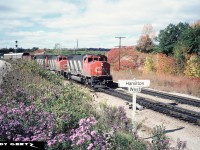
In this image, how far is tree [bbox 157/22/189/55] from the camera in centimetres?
5688

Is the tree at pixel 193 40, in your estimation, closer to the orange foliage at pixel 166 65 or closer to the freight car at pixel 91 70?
the orange foliage at pixel 166 65

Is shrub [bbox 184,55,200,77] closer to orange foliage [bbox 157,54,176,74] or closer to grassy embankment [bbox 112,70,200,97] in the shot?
orange foliage [bbox 157,54,176,74]

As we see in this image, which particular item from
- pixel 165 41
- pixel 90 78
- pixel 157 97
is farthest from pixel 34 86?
pixel 165 41

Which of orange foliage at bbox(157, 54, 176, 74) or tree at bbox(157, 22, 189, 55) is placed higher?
tree at bbox(157, 22, 189, 55)

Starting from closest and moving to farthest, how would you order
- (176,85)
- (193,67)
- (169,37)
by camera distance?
(176,85) → (193,67) → (169,37)

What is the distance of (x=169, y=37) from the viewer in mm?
58625

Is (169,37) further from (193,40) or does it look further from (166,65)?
(166,65)

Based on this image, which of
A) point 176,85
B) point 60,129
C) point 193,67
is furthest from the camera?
point 193,67

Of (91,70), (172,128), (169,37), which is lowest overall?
(172,128)

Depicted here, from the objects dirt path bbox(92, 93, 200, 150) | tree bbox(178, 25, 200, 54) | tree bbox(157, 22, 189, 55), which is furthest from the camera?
tree bbox(157, 22, 189, 55)

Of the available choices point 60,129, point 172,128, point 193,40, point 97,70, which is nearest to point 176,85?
point 97,70

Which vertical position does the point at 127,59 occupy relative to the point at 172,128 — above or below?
above

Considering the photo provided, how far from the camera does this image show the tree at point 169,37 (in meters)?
56.9

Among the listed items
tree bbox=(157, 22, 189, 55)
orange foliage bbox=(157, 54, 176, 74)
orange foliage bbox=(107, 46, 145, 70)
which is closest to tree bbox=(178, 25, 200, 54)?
orange foliage bbox=(157, 54, 176, 74)
